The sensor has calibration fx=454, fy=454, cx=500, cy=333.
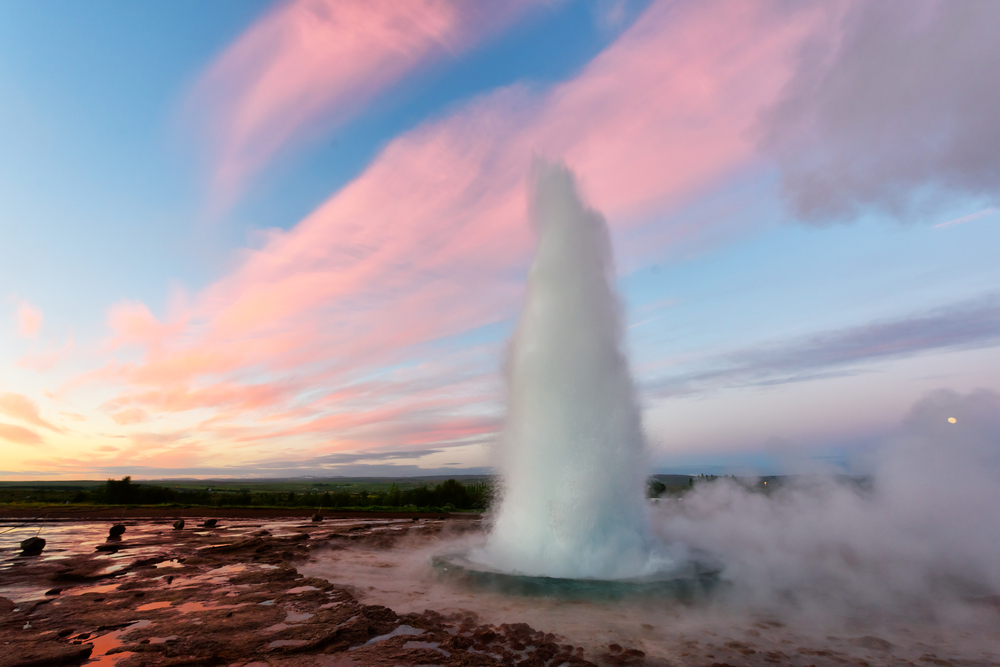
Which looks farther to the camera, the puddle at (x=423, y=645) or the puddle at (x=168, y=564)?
the puddle at (x=168, y=564)

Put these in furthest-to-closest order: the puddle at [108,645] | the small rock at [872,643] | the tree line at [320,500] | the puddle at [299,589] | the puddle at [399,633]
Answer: the tree line at [320,500] → the puddle at [299,589] → the puddle at [399,633] → the small rock at [872,643] → the puddle at [108,645]

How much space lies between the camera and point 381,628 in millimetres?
10023

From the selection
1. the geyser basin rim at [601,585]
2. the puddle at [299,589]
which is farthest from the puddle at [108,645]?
the geyser basin rim at [601,585]

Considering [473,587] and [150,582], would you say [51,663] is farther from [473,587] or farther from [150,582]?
[473,587]

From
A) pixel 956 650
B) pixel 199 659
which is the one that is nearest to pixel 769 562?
pixel 956 650

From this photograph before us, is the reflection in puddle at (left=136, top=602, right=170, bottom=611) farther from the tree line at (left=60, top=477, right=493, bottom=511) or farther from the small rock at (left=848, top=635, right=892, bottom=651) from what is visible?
the tree line at (left=60, top=477, right=493, bottom=511)

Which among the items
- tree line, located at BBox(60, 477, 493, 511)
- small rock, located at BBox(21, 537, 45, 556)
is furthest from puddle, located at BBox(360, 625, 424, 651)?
tree line, located at BBox(60, 477, 493, 511)

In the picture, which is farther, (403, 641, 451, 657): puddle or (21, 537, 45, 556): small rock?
(21, 537, 45, 556): small rock

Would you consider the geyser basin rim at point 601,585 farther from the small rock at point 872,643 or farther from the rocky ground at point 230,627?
the small rock at point 872,643

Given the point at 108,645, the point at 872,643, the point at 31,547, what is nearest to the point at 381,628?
the point at 108,645

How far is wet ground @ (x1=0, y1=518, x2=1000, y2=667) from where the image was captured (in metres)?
8.52

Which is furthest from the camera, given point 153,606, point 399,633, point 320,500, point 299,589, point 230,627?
point 320,500

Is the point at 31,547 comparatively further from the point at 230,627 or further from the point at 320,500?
the point at 320,500

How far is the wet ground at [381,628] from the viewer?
8.52m
